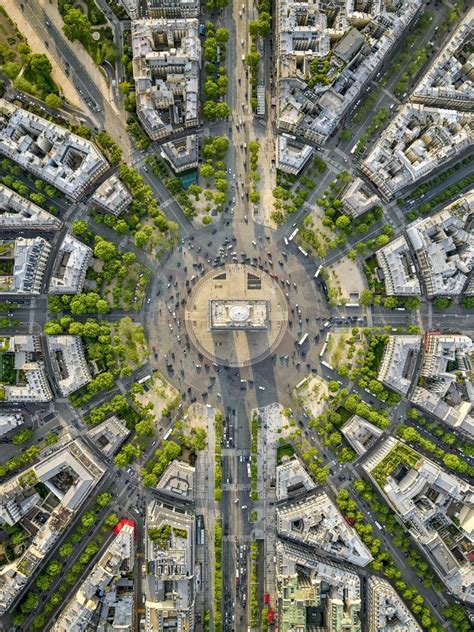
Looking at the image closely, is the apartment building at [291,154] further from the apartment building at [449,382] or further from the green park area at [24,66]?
the green park area at [24,66]

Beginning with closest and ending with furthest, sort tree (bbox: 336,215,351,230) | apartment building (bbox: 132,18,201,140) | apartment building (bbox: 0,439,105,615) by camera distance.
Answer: apartment building (bbox: 0,439,105,615) < apartment building (bbox: 132,18,201,140) < tree (bbox: 336,215,351,230)

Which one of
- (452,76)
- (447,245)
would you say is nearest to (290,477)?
(447,245)

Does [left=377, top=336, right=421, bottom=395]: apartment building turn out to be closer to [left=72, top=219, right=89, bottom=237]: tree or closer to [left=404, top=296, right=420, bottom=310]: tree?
[left=404, top=296, right=420, bottom=310]: tree

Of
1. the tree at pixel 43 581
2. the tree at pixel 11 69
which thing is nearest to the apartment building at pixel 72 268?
the tree at pixel 11 69

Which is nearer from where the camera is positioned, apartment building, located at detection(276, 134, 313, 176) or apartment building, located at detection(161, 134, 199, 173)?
apartment building, located at detection(161, 134, 199, 173)

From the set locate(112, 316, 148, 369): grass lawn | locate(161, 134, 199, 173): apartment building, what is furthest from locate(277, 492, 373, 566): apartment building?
locate(161, 134, 199, 173): apartment building

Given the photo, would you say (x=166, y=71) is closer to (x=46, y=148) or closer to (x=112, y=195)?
(x=112, y=195)
